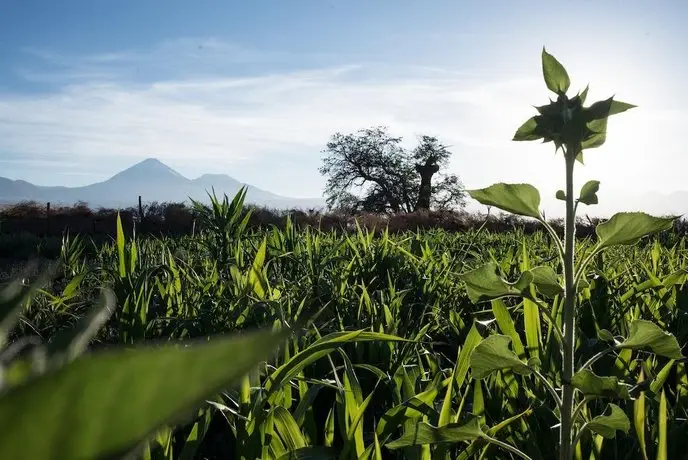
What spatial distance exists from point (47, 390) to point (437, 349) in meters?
2.30

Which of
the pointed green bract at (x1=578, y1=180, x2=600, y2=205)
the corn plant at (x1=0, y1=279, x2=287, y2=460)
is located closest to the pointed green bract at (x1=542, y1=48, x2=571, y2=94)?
the pointed green bract at (x1=578, y1=180, x2=600, y2=205)

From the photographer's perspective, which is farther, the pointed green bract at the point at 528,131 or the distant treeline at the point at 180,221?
the distant treeline at the point at 180,221

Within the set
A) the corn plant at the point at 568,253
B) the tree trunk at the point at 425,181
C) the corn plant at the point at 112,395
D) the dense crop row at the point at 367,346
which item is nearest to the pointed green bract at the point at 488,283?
the corn plant at the point at 568,253

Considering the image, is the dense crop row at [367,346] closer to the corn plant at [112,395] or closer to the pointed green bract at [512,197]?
the corn plant at [112,395]

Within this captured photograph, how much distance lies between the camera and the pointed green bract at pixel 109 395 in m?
0.10

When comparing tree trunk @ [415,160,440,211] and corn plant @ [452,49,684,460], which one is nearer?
corn plant @ [452,49,684,460]

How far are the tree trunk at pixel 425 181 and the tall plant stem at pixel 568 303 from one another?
31.5 meters

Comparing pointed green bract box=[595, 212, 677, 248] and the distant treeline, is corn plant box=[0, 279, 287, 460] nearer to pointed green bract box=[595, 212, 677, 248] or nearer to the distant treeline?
pointed green bract box=[595, 212, 677, 248]

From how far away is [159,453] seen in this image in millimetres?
1108

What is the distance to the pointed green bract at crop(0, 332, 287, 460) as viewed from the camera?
101mm

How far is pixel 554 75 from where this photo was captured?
79 centimetres

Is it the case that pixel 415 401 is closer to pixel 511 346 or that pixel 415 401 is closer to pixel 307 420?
pixel 307 420

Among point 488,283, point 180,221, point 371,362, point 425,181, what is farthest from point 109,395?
point 425,181

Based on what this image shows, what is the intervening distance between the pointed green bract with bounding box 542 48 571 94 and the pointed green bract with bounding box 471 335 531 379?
13.0 inches
